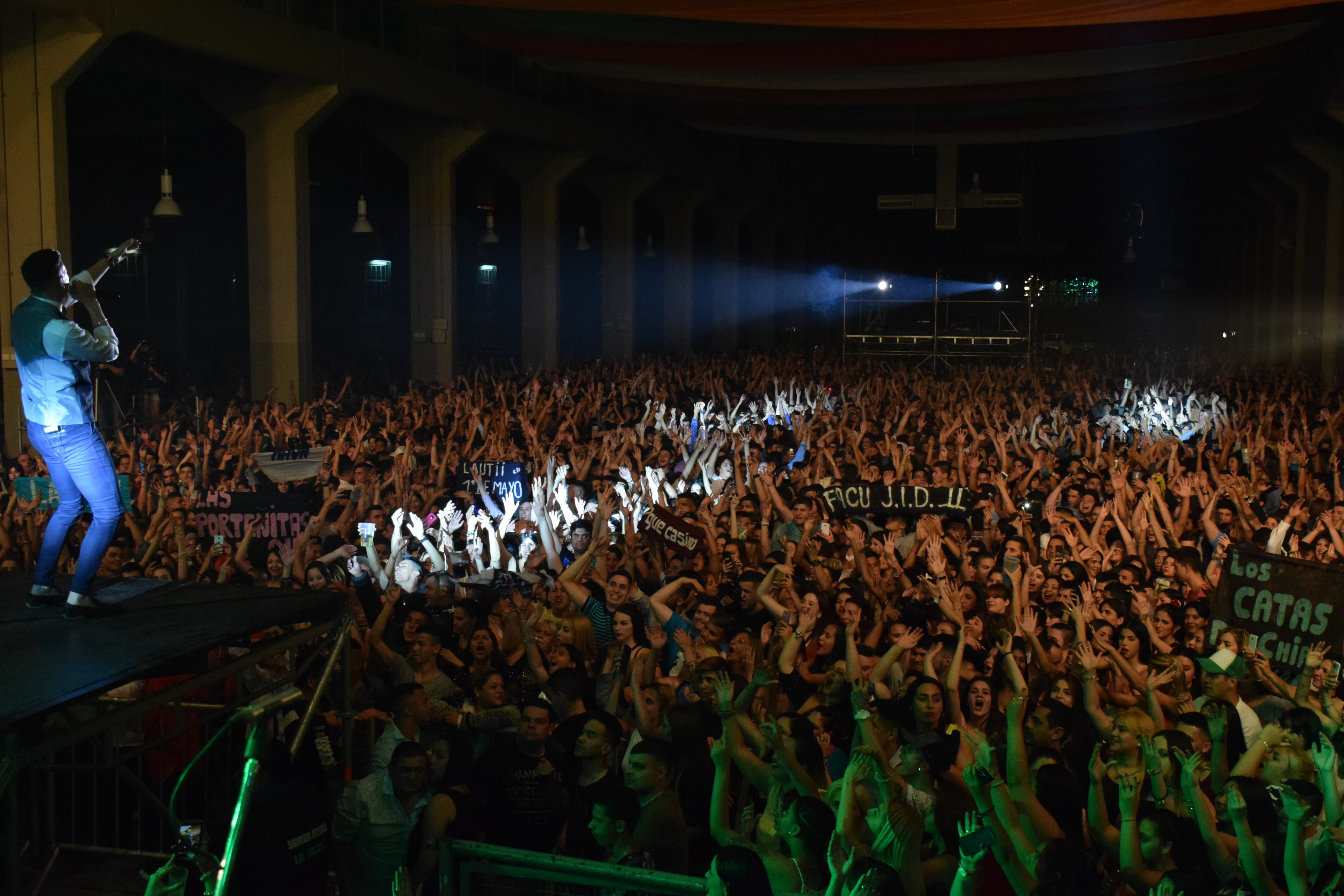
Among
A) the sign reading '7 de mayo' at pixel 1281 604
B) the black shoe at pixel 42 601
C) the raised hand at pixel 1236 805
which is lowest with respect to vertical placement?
the raised hand at pixel 1236 805

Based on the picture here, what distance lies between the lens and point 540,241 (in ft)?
88.0

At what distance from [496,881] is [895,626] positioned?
2878 millimetres

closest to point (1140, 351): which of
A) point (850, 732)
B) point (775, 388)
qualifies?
point (775, 388)

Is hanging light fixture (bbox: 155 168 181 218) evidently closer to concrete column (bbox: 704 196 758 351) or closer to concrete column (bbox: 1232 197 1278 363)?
concrete column (bbox: 704 196 758 351)

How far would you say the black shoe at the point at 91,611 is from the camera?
5.40 metres

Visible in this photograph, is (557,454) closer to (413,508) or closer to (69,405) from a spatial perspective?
(413,508)

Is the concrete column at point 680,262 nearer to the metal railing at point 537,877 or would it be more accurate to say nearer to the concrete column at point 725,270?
the concrete column at point 725,270

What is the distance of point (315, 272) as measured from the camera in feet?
117

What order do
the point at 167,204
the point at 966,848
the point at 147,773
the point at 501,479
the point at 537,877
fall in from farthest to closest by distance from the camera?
the point at 167,204 < the point at 501,479 < the point at 147,773 < the point at 966,848 < the point at 537,877

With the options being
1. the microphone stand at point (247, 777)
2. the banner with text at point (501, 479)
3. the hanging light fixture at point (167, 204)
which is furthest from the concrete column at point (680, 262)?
the microphone stand at point (247, 777)

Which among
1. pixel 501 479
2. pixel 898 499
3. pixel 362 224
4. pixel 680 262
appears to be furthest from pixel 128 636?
pixel 680 262

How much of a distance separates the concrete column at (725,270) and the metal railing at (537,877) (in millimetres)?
34088

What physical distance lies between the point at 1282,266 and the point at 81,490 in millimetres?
32677

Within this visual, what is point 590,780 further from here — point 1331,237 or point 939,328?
point 939,328
